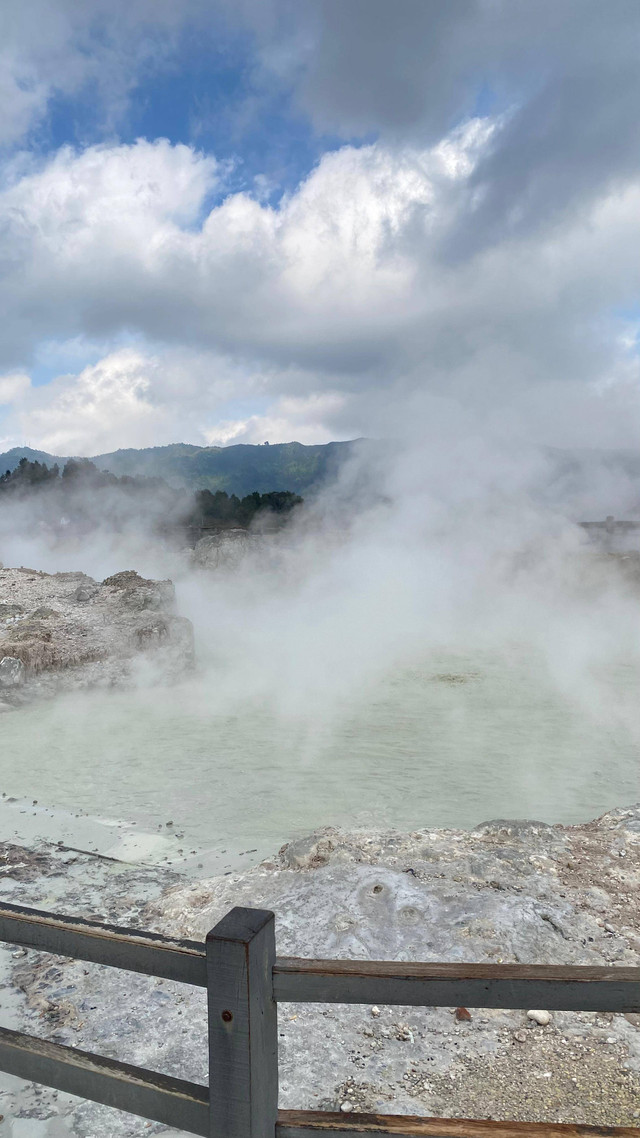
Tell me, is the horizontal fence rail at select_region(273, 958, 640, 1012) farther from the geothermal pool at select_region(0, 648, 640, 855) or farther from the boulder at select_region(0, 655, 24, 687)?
the boulder at select_region(0, 655, 24, 687)

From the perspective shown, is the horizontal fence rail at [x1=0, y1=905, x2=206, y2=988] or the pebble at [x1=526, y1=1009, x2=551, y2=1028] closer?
the horizontal fence rail at [x1=0, y1=905, x2=206, y2=988]

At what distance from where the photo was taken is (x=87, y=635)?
1210 cm

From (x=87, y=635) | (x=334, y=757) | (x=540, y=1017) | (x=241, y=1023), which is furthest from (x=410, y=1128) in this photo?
(x=87, y=635)

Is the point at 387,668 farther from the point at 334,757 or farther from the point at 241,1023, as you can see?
the point at 241,1023

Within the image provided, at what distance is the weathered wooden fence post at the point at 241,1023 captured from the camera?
5.04ft

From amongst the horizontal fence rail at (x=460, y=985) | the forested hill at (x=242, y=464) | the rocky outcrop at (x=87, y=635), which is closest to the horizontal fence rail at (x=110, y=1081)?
the horizontal fence rail at (x=460, y=985)

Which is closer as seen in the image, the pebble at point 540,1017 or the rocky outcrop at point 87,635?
the pebble at point 540,1017

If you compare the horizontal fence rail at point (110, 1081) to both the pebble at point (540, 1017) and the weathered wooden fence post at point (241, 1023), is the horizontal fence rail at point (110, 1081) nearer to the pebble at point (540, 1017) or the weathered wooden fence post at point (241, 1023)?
the weathered wooden fence post at point (241, 1023)

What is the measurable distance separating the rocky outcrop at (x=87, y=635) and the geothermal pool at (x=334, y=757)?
586 millimetres

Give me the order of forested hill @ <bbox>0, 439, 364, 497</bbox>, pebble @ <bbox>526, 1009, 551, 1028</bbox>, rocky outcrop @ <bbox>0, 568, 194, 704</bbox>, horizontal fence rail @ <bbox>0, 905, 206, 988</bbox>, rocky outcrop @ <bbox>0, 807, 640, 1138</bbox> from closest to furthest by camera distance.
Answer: horizontal fence rail @ <bbox>0, 905, 206, 988</bbox>, rocky outcrop @ <bbox>0, 807, 640, 1138</bbox>, pebble @ <bbox>526, 1009, 551, 1028</bbox>, rocky outcrop @ <bbox>0, 568, 194, 704</bbox>, forested hill @ <bbox>0, 439, 364, 497</bbox>

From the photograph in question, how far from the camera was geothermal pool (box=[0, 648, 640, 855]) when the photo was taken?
20.8 ft

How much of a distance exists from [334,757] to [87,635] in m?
6.04

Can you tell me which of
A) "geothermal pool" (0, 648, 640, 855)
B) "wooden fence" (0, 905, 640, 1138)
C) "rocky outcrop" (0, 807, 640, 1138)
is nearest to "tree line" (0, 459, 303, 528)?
"geothermal pool" (0, 648, 640, 855)

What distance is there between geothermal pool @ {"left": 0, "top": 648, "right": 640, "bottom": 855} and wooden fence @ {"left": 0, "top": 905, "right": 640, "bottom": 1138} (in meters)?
4.00
